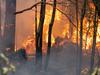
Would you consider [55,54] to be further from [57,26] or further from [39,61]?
[39,61]

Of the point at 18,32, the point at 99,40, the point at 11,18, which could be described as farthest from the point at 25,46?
the point at 11,18

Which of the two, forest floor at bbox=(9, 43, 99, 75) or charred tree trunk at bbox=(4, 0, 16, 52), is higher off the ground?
charred tree trunk at bbox=(4, 0, 16, 52)

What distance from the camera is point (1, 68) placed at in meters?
4.16

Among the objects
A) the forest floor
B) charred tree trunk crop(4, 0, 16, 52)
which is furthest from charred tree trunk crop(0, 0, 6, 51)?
the forest floor

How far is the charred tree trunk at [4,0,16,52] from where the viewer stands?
10.5 metres

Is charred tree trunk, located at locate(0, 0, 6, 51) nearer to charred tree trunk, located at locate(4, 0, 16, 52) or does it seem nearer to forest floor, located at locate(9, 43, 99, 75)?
charred tree trunk, located at locate(4, 0, 16, 52)

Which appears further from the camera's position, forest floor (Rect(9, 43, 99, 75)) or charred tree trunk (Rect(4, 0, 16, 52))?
forest floor (Rect(9, 43, 99, 75))

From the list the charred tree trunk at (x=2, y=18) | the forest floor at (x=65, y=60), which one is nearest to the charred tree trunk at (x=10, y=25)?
the charred tree trunk at (x=2, y=18)

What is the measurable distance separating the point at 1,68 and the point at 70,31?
11.9 metres

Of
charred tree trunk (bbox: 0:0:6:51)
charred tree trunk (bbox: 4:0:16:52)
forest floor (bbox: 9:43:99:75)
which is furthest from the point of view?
forest floor (bbox: 9:43:99:75)

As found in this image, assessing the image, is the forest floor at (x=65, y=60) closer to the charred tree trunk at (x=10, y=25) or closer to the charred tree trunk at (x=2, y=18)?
the charred tree trunk at (x=10, y=25)

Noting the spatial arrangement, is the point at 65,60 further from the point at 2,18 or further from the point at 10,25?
the point at 10,25

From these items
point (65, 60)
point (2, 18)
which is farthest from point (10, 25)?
point (65, 60)

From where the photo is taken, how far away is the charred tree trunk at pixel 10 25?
1052 centimetres
